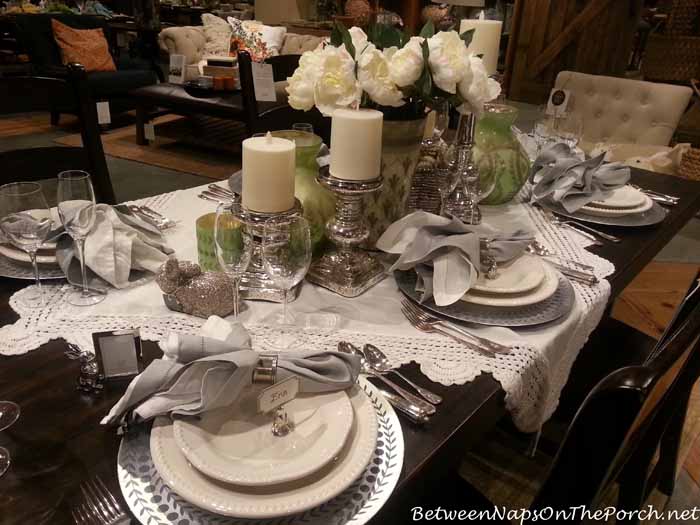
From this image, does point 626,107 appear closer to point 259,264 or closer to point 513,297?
point 513,297

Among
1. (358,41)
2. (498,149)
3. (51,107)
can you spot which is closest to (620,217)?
(498,149)

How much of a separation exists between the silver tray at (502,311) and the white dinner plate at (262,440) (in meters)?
0.31

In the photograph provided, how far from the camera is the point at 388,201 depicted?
1094mm

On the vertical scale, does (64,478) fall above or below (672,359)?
below

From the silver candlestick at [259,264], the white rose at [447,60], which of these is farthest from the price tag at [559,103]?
the silver candlestick at [259,264]

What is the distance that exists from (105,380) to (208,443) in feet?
0.73

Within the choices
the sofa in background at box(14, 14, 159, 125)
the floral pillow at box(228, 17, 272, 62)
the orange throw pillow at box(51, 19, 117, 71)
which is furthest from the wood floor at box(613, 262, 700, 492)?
the orange throw pillow at box(51, 19, 117, 71)

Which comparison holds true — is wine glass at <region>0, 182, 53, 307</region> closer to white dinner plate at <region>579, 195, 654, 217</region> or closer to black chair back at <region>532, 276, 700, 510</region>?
black chair back at <region>532, 276, 700, 510</region>

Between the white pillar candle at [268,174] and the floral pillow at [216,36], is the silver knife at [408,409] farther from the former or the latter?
the floral pillow at [216,36]

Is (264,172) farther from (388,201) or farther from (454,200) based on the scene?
(454,200)

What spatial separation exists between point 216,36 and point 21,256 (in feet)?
16.2

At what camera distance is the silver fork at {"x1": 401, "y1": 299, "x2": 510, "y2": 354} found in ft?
2.80

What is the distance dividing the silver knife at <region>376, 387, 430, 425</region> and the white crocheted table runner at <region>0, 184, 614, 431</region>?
0.08m

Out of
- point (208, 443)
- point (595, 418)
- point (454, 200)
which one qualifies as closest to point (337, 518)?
point (208, 443)
